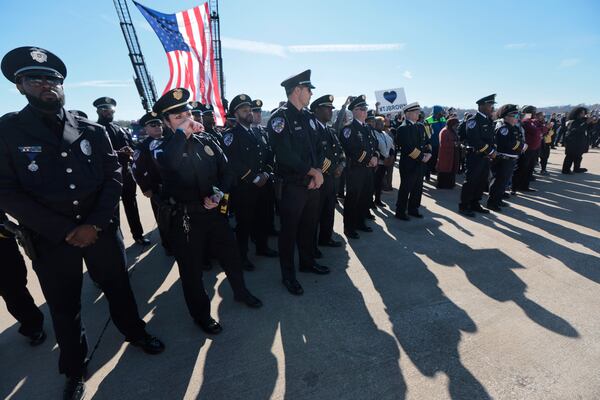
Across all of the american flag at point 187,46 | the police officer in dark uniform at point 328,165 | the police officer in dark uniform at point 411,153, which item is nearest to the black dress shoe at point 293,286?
the police officer in dark uniform at point 328,165

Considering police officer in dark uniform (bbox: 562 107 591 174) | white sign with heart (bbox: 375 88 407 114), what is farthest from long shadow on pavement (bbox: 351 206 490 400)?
police officer in dark uniform (bbox: 562 107 591 174)

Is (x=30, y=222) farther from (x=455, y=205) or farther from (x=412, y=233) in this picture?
(x=455, y=205)

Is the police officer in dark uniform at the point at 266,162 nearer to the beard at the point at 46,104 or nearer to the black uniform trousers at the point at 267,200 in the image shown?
the black uniform trousers at the point at 267,200

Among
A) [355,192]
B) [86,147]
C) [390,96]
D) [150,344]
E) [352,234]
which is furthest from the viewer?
[390,96]

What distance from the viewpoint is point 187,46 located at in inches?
250

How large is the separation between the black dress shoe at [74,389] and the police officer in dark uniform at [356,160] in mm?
3704

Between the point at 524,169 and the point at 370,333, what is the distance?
7.09 meters

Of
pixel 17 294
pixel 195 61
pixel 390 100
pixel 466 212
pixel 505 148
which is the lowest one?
pixel 466 212

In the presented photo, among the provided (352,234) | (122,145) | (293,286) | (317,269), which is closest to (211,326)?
(293,286)

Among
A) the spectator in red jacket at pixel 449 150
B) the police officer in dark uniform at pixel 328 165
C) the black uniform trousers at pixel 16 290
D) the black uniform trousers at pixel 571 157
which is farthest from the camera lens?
the black uniform trousers at pixel 571 157

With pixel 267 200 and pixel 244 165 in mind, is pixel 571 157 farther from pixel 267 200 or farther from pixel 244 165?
pixel 244 165

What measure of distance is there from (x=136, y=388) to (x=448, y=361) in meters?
2.34

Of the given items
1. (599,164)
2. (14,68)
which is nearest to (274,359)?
(14,68)

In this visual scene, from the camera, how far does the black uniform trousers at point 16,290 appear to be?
97.7 inches
